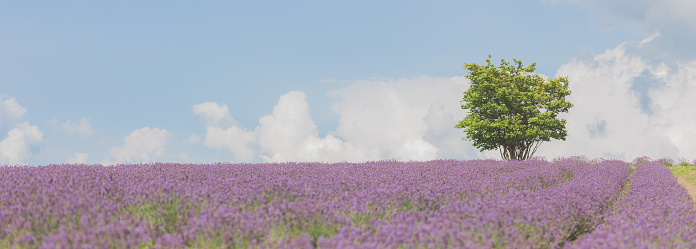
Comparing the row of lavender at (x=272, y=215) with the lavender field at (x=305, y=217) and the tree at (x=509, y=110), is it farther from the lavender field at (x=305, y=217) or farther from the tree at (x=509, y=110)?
the tree at (x=509, y=110)

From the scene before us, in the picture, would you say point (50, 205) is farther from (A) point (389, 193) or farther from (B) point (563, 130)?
(B) point (563, 130)

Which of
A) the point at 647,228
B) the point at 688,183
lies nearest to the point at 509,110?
the point at 688,183

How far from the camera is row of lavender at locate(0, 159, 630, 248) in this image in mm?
3293

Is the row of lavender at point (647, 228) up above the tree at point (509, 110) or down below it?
below

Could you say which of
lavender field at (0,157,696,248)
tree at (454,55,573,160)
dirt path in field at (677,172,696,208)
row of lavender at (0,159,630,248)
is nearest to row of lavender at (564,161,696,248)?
lavender field at (0,157,696,248)

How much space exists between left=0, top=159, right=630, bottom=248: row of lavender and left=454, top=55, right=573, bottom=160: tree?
45.0 feet

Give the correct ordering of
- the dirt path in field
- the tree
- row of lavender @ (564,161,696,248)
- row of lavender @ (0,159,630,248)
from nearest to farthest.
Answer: row of lavender @ (0,159,630,248), row of lavender @ (564,161,696,248), the dirt path in field, the tree

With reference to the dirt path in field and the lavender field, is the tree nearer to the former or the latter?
the dirt path in field

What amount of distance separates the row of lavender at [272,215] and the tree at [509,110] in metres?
13.7

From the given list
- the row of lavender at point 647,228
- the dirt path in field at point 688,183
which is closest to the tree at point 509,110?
the dirt path in field at point 688,183

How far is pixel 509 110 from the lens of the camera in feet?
66.6

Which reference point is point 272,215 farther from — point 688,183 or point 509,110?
point 509,110

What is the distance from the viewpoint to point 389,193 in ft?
16.7

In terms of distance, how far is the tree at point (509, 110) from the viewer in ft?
64.1
